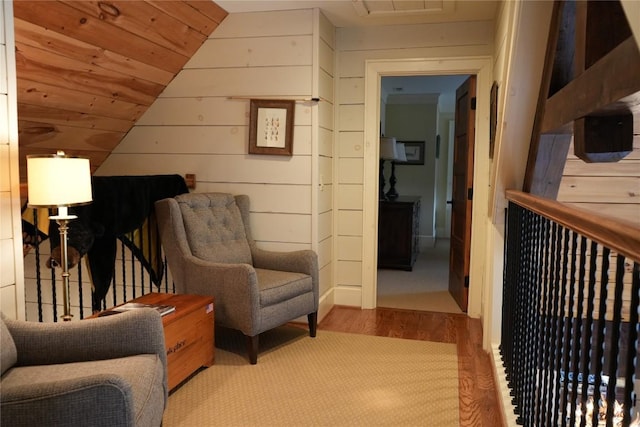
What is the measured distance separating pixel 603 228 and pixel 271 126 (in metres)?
2.95

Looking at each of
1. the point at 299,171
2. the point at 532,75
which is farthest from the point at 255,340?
the point at 532,75

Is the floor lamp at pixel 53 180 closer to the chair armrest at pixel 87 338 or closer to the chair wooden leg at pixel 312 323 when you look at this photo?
the chair armrest at pixel 87 338

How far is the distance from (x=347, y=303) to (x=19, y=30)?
2.98 meters

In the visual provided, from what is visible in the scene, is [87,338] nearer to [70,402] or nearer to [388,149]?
[70,402]

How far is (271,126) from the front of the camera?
371 cm

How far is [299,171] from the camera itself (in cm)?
371

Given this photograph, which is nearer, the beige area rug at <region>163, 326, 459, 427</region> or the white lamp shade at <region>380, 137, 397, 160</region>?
the beige area rug at <region>163, 326, 459, 427</region>

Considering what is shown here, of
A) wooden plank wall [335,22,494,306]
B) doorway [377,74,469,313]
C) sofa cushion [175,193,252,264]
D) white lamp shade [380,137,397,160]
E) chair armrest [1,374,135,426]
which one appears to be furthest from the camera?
doorway [377,74,469,313]

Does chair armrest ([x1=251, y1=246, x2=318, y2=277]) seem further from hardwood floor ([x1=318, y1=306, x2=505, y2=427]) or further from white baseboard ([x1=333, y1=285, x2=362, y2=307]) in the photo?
white baseboard ([x1=333, y1=285, x2=362, y2=307])

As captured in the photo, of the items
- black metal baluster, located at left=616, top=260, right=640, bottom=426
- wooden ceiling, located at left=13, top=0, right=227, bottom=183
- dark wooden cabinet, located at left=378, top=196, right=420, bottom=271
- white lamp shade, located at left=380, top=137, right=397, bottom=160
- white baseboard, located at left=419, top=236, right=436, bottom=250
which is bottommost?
white baseboard, located at left=419, top=236, right=436, bottom=250

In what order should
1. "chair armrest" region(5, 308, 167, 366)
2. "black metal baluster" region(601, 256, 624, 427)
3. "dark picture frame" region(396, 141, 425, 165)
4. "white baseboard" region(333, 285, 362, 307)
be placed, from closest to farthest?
"black metal baluster" region(601, 256, 624, 427)
"chair armrest" region(5, 308, 167, 366)
"white baseboard" region(333, 285, 362, 307)
"dark picture frame" region(396, 141, 425, 165)

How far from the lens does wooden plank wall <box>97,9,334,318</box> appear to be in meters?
3.66

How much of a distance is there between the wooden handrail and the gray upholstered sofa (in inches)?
52.0

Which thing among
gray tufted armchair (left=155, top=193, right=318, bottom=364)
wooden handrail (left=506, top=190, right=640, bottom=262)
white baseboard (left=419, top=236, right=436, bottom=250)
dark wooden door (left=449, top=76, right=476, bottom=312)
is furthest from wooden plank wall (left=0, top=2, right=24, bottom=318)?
white baseboard (left=419, top=236, right=436, bottom=250)
